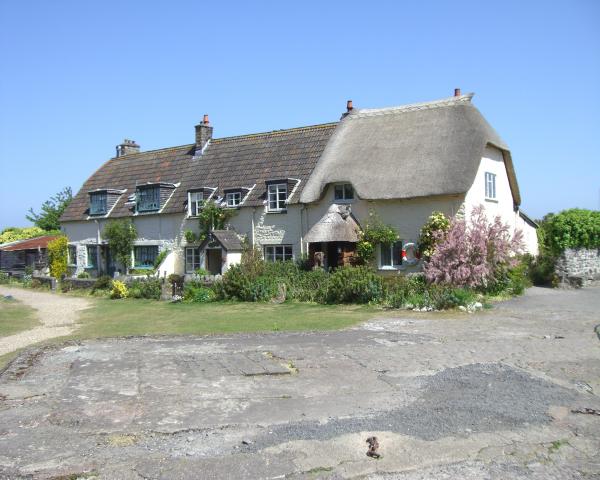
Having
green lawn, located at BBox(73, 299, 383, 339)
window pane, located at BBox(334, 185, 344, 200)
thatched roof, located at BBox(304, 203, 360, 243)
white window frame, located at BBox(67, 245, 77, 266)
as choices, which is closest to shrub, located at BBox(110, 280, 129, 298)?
green lawn, located at BBox(73, 299, 383, 339)

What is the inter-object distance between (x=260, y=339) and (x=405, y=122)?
15042mm

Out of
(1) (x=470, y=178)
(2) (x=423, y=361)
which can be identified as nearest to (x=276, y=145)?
(1) (x=470, y=178)

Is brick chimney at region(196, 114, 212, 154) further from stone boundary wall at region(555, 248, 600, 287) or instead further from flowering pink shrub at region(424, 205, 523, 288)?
stone boundary wall at region(555, 248, 600, 287)

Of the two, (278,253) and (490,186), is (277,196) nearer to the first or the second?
(278,253)

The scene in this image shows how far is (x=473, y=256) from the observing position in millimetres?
19984

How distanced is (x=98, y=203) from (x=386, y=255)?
17681mm

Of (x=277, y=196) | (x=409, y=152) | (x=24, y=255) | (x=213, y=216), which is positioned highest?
(x=409, y=152)

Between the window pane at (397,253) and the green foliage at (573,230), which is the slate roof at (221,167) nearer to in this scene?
the window pane at (397,253)

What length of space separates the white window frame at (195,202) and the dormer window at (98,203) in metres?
6.45

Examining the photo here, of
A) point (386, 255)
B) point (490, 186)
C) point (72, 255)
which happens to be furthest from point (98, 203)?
point (490, 186)

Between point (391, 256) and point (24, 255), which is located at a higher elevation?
point (24, 255)

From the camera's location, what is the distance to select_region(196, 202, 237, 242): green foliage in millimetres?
26969

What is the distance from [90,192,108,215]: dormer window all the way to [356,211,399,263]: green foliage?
16.0m

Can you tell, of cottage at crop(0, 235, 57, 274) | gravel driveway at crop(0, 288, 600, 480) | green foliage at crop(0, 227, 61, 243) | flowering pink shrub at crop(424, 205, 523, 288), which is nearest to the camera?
gravel driveway at crop(0, 288, 600, 480)
